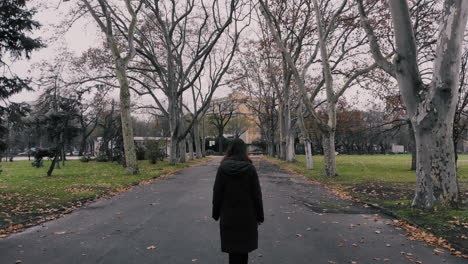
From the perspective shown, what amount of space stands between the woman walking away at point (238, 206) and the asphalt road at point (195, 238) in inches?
44.2

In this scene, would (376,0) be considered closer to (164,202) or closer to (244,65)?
(164,202)

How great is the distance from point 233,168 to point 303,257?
6.38 feet

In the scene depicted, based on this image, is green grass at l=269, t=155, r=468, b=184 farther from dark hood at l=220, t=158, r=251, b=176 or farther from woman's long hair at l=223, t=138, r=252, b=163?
dark hood at l=220, t=158, r=251, b=176

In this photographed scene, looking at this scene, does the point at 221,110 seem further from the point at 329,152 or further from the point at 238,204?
the point at 238,204

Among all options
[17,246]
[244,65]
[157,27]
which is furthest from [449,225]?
[244,65]

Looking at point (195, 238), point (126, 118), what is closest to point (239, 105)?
point (126, 118)

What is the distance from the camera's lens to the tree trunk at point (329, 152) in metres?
17.0

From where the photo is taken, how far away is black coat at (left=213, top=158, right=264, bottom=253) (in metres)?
3.76

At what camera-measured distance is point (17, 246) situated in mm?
5547

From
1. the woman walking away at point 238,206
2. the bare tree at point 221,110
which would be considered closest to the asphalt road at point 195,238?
the woman walking away at point 238,206

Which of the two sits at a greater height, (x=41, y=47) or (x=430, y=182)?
(x=41, y=47)

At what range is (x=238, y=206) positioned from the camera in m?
3.82

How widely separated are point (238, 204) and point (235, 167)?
1.29 feet

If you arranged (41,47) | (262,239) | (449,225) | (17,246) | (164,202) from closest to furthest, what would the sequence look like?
1. (17,246)
2. (262,239)
3. (449,225)
4. (164,202)
5. (41,47)
